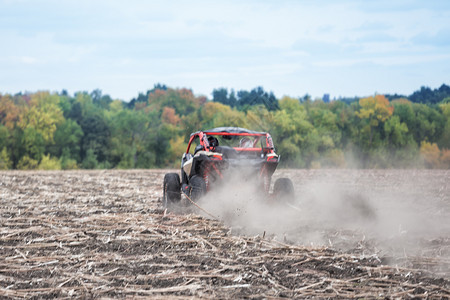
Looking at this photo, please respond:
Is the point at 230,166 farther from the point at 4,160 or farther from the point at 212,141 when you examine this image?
the point at 4,160

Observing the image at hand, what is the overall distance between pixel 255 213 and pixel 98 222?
3067 mm

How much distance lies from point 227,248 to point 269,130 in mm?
53747

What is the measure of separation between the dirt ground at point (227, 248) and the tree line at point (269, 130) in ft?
158

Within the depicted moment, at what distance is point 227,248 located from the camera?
7.52m

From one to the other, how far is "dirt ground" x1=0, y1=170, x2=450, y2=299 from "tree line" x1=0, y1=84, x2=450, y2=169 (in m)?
48.2

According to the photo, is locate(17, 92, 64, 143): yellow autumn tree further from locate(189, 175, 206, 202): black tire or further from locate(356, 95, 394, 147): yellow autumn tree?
locate(189, 175, 206, 202): black tire

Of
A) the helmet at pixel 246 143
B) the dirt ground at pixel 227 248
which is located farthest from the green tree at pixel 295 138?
the dirt ground at pixel 227 248

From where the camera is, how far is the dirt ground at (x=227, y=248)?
5.67 meters

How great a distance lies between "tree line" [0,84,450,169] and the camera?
6406cm

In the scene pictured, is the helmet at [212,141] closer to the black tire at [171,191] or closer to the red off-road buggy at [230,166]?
the red off-road buggy at [230,166]

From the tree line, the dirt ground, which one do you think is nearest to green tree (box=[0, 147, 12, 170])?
the tree line

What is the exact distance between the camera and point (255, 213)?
10320mm

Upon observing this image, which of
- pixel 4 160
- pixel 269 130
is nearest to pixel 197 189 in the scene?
pixel 269 130

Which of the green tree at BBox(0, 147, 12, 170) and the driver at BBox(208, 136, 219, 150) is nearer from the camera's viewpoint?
the driver at BBox(208, 136, 219, 150)
